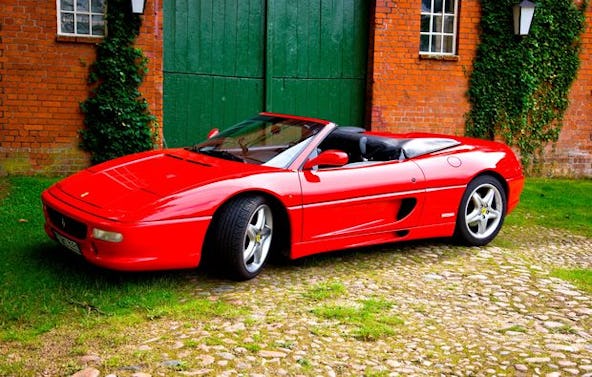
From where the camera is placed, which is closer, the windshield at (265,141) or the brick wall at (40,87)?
the windshield at (265,141)

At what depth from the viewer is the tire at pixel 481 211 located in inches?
269

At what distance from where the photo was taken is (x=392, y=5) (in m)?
11.4

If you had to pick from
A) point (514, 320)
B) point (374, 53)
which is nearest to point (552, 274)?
point (514, 320)

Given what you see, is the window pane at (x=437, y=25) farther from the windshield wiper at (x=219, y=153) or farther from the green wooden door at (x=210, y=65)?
the windshield wiper at (x=219, y=153)

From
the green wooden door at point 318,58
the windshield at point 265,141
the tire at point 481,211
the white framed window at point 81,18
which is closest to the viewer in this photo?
the windshield at point 265,141

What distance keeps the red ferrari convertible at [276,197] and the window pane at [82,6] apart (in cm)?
432

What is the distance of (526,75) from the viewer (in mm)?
12180

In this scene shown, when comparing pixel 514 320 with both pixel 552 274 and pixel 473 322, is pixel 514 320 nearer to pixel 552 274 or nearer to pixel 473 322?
pixel 473 322

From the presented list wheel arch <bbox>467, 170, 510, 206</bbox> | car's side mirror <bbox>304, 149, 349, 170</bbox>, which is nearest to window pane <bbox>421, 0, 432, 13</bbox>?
wheel arch <bbox>467, 170, 510, 206</bbox>

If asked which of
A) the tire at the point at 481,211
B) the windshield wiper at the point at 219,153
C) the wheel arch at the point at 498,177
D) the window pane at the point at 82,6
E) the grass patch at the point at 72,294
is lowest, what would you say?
the grass patch at the point at 72,294

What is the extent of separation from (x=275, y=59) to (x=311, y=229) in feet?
19.4

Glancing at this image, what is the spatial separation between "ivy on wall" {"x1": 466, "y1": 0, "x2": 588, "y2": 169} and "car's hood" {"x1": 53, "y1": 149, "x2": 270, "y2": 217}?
721 centimetres

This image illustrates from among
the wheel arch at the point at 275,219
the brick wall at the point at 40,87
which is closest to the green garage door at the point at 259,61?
the brick wall at the point at 40,87

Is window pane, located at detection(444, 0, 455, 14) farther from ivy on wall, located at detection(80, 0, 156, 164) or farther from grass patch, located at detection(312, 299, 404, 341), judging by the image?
grass patch, located at detection(312, 299, 404, 341)
